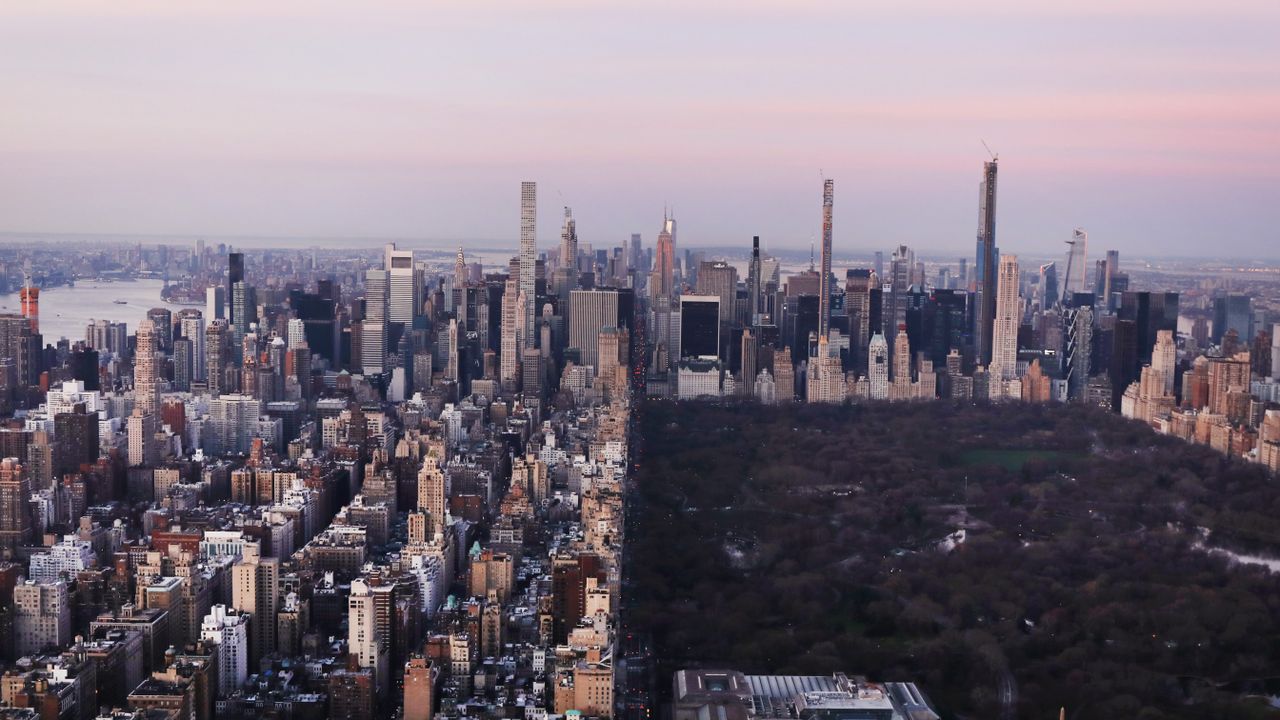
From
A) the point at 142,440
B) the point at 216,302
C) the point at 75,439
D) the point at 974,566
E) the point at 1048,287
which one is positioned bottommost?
the point at 974,566

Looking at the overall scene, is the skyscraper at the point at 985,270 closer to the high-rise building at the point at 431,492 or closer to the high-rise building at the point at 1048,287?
the high-rise building at the point at 1048,287

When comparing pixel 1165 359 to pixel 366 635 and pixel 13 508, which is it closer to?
pixel 366 635

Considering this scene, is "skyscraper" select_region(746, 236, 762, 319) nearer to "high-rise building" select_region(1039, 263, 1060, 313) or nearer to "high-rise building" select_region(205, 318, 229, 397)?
"high-rise building" select_region(1039, 263, 1060, 313)

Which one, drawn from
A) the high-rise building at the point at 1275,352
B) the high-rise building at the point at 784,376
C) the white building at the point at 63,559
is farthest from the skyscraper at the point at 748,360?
the white building at the point at 63,559

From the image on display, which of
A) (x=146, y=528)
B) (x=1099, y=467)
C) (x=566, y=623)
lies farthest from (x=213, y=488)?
(x=1099, y=467)

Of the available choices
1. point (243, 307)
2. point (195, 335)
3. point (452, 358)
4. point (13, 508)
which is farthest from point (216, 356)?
point (13, 508)

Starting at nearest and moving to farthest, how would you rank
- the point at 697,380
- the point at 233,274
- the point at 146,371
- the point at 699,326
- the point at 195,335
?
the point at 146,371
the point at 195,335
the point at 233,274
the point at 697,380
the point at 699,326
